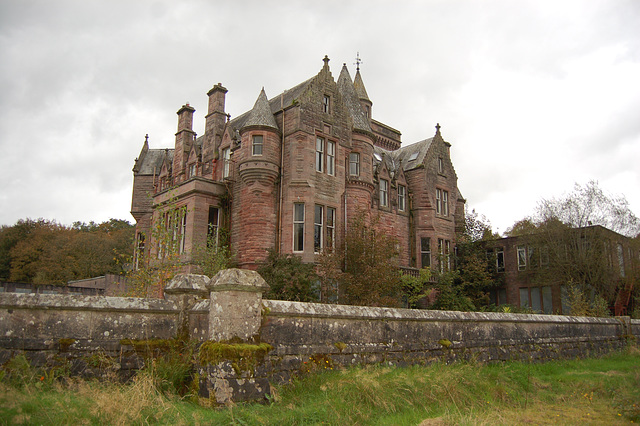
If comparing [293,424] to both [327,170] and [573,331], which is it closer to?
[573,331]

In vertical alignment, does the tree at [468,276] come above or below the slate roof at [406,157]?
below

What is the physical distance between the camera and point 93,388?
21.8 feet

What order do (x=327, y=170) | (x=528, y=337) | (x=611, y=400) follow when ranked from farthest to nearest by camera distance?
(x=327, y=170) < (x=528, y=337) < (x=611, y=400)

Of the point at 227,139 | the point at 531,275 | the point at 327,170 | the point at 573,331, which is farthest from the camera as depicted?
the point at 531,275

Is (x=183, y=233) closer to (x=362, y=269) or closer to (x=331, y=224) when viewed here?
(x=331, y=224)

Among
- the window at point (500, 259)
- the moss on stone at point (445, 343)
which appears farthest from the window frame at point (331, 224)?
the window at point (500, 259)

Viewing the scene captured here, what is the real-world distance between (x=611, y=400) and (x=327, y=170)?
17.7 metres

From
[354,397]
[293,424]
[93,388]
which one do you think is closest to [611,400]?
[354,397]

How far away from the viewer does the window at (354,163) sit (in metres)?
27.3

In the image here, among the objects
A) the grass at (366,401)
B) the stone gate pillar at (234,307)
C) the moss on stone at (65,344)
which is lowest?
the grass at (366,401)

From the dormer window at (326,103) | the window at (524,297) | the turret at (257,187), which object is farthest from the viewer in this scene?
the window at (524,297)

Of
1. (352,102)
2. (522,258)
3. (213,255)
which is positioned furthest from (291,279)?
(522,258)

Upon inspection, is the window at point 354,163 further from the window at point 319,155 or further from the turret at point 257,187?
the turret at point 257,187

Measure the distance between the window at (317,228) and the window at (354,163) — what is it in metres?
3.71
